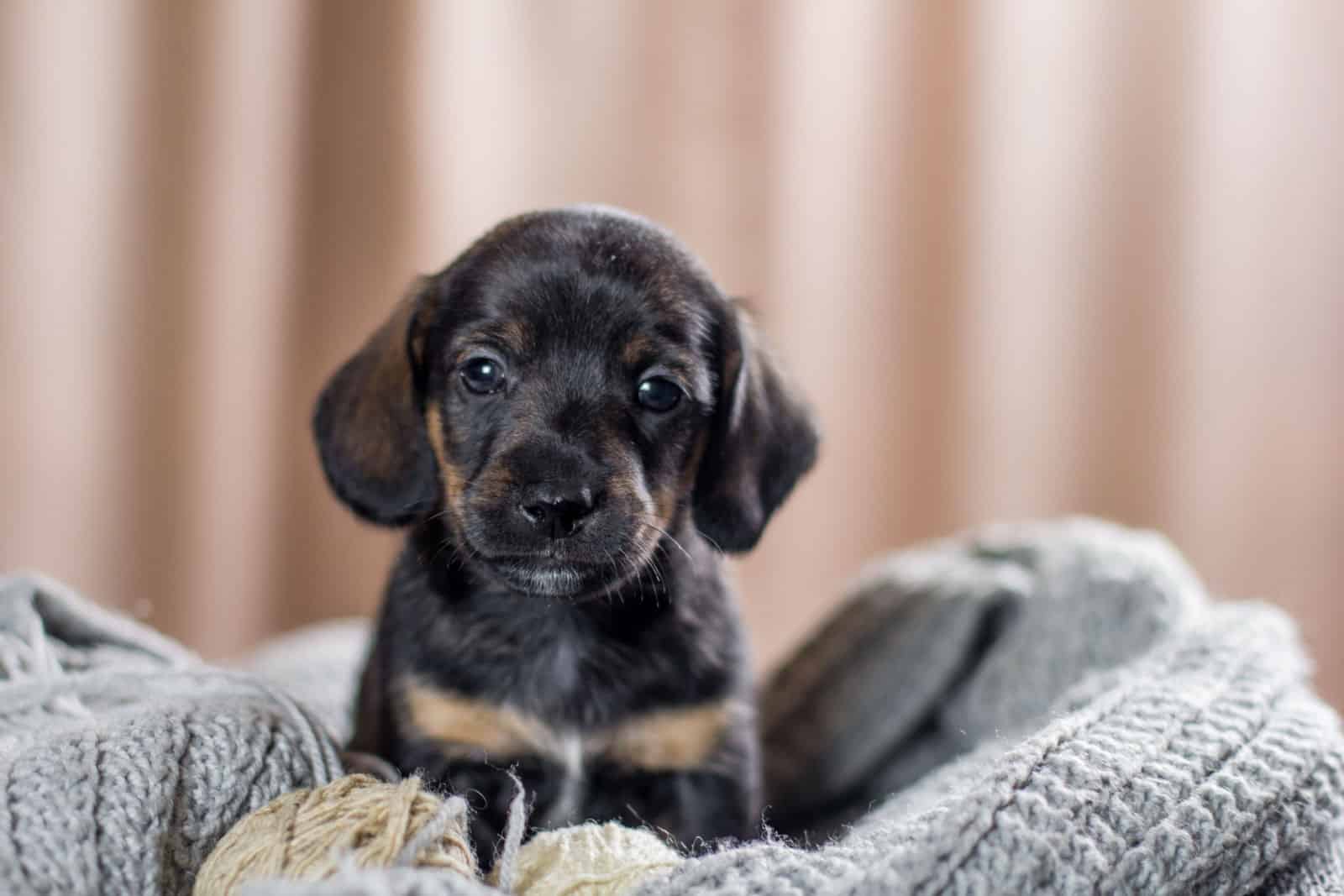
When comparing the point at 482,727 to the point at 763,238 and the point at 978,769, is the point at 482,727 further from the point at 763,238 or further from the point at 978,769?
the point at 763,238

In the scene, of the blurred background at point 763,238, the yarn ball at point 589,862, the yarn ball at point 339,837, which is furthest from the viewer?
the blurred background at point 763,238

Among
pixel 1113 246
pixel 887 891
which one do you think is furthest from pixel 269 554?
pixel 887 891

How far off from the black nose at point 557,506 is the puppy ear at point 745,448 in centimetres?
34

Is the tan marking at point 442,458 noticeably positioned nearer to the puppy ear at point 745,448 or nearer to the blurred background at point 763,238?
the puppy ear at point 745,448

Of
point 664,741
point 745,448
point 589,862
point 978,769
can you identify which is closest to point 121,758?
point 589,862

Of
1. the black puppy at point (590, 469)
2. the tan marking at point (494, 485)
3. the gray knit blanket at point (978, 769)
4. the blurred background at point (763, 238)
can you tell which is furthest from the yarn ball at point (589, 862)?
the blurred background at point (763, 238)

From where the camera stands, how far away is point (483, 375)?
1887mm

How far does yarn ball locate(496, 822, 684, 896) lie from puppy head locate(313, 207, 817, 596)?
0.34 metres

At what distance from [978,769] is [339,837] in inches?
35.4

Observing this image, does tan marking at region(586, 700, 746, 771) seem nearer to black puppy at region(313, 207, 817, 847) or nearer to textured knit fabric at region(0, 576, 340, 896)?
black puppy at region(313, 207, 817, 847)

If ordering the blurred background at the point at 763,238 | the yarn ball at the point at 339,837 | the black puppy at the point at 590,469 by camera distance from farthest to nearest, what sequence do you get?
the blurred background at the point at 763,238
the black puppy at the point at 590,469
the yarn ball at the point at 339,837

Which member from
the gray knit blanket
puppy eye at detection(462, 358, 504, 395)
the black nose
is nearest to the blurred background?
the gray knit blanket

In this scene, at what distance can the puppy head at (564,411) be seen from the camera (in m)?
1.72

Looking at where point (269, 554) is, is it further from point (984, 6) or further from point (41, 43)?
point (984, 6)
